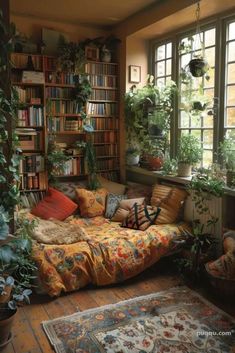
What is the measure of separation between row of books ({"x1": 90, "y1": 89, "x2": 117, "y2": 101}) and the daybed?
1872mm

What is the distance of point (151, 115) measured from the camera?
425cm

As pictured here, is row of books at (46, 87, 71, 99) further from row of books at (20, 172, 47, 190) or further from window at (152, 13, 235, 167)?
window at (152, 13, 235, 167)

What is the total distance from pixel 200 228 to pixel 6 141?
2072 millimetres

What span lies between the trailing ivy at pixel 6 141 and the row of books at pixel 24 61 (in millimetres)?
1614

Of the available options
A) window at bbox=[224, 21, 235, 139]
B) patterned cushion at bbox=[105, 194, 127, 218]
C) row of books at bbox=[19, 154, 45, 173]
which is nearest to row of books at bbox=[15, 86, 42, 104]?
row of books at bbox=[19, 154, 45, 173]

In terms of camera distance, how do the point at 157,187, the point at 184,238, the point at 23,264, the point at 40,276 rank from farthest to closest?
the point at 157,187
the point at 184,238
the point at 40,276
the point at 23,264

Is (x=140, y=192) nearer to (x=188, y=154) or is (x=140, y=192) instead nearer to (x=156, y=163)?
(x=156, y=163)

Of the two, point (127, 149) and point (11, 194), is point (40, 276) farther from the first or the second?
point (127, 149)

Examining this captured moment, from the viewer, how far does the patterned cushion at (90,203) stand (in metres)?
4.05

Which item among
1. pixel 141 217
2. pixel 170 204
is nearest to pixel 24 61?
pixel 141 217

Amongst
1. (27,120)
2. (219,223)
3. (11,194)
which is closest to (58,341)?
(11,194)

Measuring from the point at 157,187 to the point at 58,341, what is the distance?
214 cm

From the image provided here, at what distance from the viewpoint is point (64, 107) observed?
4.37 meters

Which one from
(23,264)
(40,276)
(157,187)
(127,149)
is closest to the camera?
(23,264)
